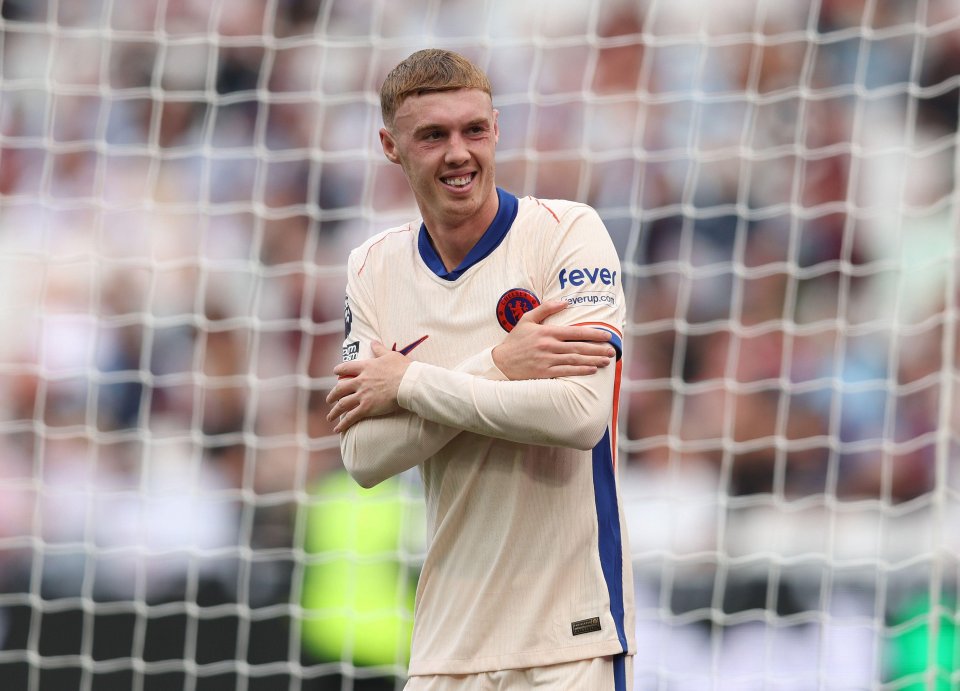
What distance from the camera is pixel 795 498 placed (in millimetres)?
4680

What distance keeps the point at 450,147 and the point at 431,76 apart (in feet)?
0.44

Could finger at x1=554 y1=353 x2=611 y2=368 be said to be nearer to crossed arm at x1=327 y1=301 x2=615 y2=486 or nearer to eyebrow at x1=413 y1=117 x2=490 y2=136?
crossed arm at x1=327 y1=301 x2=615 y2=486

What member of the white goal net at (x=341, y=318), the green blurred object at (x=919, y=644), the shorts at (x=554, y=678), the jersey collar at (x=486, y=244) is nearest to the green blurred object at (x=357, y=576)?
the white goal net at (x=341, y=318)

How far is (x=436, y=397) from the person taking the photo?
6.55 ft

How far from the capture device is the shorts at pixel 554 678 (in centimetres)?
198

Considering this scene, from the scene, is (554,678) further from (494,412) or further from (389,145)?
(389,145)

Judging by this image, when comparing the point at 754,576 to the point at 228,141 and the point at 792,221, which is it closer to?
the point at 792,221

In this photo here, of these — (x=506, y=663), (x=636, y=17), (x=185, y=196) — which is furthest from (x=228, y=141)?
(x=506, y=663)

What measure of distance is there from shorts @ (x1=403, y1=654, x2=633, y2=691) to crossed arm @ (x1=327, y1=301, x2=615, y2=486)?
38 centimetres

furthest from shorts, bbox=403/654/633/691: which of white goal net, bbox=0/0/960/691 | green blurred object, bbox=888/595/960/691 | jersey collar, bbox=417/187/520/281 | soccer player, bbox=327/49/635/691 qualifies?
green blurred object, bbox=888/595/960/691

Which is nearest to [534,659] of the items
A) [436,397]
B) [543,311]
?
[436,397]

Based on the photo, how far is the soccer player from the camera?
1988 millimetres

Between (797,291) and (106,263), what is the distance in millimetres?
2972

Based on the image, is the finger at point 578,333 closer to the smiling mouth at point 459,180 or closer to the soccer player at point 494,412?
the soccer player at point 494,412
